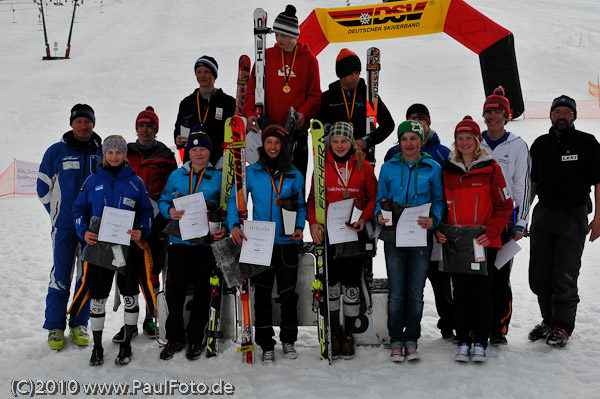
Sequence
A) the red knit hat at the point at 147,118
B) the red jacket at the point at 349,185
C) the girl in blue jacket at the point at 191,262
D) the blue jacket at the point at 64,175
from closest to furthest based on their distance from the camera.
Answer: the red jacket at the point at 349,185
the girl in blue jacket at the point at 191,262
the blue jacket at the point at 64,175
the red knit hat at the point at 147,118

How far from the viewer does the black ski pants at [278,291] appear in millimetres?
4062

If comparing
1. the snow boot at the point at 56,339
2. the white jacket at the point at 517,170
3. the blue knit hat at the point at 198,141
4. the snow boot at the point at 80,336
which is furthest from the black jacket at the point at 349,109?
the snow boot at the point at 56,339

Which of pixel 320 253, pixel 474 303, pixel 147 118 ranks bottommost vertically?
pixel 474 303

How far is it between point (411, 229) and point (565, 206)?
150cm

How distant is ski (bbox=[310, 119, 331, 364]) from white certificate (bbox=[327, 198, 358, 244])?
7 cm

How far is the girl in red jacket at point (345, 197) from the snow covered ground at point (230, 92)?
0.36m

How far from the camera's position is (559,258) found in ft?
14.1

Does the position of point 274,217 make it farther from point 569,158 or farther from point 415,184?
point 569,158

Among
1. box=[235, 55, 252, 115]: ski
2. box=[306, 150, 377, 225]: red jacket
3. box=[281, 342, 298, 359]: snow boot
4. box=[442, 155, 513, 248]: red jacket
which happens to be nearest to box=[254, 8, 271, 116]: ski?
box=[235, 55, 252, 115]: ski

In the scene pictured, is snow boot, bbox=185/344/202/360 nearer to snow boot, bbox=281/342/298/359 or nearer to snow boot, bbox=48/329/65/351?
snow boot, bbox=281/342/298/359

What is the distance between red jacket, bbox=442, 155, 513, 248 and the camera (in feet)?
12.6

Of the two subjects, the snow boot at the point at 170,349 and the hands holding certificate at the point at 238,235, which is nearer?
the hands holding certificate at the point at 238,235

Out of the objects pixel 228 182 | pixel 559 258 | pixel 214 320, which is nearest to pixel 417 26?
pixel 559 258

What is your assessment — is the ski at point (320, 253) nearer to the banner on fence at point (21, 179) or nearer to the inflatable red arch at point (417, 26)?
the inflatable red arch at point (417, 26)
